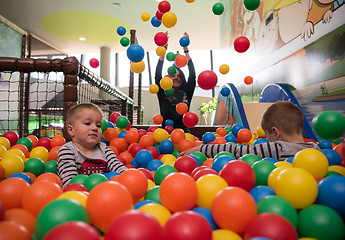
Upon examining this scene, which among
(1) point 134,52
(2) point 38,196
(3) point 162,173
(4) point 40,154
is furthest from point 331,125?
(4) point 40,154

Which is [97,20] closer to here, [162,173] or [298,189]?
[162,173]

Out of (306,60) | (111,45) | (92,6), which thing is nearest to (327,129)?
(306,60)

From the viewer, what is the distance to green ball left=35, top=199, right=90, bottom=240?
0.53 m

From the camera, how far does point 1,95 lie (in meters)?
5.18

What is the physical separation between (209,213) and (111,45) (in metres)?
7.74

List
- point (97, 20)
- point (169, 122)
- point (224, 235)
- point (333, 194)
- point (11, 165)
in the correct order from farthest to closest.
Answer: point (97, 20)
point (169, 122)
point (11, 165)
point (333, 194)
point (224, 235)

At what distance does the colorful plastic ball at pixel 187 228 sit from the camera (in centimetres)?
49

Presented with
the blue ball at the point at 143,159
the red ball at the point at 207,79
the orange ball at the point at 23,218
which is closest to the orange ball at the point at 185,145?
the blue ball at the point at 143,159

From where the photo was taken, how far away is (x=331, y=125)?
2.89ft

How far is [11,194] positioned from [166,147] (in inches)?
45.8

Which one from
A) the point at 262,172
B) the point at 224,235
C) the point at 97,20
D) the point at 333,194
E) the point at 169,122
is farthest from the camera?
the point at 97,20

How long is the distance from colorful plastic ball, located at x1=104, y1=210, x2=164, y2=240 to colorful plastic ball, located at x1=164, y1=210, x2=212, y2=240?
0.12 ft

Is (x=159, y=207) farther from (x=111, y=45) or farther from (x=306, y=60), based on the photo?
(x=111, y=45)

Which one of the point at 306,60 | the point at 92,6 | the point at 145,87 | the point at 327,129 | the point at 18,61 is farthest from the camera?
the point at 145,87
